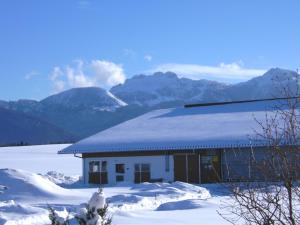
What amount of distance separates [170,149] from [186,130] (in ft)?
12.9

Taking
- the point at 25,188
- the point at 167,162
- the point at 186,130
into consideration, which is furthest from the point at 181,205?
the point at 186,130

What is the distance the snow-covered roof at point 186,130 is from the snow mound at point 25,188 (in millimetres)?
11228

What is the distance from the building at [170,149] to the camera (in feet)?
120

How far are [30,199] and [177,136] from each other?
1607 cm

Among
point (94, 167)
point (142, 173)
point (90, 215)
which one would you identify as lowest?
point (142, 173)

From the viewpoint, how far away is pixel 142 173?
38344mm

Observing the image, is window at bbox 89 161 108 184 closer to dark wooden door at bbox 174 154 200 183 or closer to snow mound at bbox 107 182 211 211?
dark wooden door at bbox 174 154 200 183

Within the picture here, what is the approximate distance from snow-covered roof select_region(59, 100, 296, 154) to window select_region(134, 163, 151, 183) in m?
1.21

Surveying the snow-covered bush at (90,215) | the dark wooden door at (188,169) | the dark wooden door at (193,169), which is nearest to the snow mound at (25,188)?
the dark wooden door at (188,169)

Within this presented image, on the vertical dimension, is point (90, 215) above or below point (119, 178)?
above

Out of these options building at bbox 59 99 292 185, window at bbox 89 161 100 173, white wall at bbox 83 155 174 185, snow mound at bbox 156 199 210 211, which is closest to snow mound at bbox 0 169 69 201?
snow mound at bbox 156 199 210 211

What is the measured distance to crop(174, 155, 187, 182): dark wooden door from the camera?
3725 centimetres

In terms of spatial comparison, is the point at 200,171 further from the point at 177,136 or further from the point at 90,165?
the point at 90,165

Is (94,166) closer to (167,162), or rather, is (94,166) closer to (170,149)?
(167,162)
